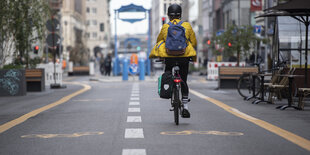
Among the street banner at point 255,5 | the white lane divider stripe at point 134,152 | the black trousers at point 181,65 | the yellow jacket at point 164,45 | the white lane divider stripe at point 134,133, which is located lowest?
the white lane divider stripe at point 134,133

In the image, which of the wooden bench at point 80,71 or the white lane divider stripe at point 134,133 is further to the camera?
the wooden bench at point 80,71

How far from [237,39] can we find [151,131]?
63.9 ft

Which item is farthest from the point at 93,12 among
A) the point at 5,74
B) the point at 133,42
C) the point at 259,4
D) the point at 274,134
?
the point at 274,134

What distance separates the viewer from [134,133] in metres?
9.08

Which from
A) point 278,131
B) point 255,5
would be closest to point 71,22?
point 255,5

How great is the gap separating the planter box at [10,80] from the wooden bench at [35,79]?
2801mm

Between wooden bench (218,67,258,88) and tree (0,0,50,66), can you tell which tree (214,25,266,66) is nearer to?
wooden bench (218,67,258,88)

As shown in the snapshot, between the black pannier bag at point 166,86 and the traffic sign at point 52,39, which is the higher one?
the traffic sign at point 52,39

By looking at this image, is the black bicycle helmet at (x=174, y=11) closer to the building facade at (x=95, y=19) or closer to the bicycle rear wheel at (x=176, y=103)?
the bicycle rear wheel at (x=176, y=103)

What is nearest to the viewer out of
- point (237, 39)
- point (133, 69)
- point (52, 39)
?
point (52, 39)

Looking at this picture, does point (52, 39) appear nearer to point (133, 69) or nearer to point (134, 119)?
point (133, 69)

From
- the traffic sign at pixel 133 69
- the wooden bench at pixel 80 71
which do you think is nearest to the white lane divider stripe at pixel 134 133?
the traffic sign at pixel 133 69

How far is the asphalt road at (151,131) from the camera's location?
24.7 ft

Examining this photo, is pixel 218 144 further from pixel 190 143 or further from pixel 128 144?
pixel 128 144
